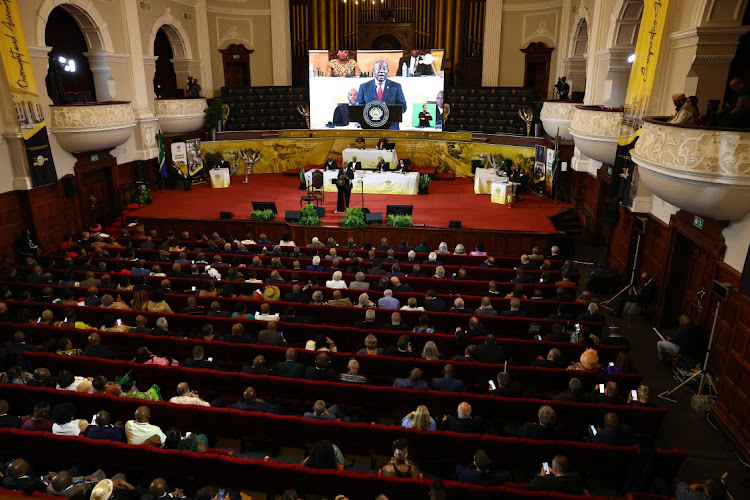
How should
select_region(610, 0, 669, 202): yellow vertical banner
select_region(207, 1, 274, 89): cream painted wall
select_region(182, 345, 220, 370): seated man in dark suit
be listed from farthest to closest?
select_region(207, 1, 274, 89): cream painted wall < select_region(610, 0, 669, 202): yellow vertical banner < select_region(182, 345, 220, 370): seated man in dark suit

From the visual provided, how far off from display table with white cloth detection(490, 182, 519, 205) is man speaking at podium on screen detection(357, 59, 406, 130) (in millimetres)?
6694

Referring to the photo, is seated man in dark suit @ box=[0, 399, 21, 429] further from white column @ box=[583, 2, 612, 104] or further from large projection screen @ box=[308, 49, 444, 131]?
large projection screen @ box=[308, 49, 444, 131]

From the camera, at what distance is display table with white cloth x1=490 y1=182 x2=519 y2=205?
17.0 m

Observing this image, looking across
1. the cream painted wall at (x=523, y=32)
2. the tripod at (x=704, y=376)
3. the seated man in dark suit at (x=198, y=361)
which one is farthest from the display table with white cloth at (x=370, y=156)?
the seated man in dark suit at (x=198, y=361)

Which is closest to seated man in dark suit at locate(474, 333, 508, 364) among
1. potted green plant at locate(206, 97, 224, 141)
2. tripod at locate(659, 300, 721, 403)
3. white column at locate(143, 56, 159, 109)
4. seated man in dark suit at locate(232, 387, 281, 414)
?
tripod at locate(659, 300, 721, 403)

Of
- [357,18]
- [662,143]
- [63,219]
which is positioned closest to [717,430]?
[662,143]

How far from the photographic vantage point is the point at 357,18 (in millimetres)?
23250

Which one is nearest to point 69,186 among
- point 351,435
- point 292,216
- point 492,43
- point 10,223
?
point 10,223

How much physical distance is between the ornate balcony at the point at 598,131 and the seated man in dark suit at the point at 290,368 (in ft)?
29.3

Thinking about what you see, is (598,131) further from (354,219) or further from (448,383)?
(448,383)

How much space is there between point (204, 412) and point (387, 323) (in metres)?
3.36

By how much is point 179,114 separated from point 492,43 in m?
13.1

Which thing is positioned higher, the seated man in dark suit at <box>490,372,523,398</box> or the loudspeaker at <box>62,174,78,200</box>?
the loudspeaker at <box>62,174,78,200</box>

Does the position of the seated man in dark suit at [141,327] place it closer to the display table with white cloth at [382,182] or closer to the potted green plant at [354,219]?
the potted green plant at [354,219]
